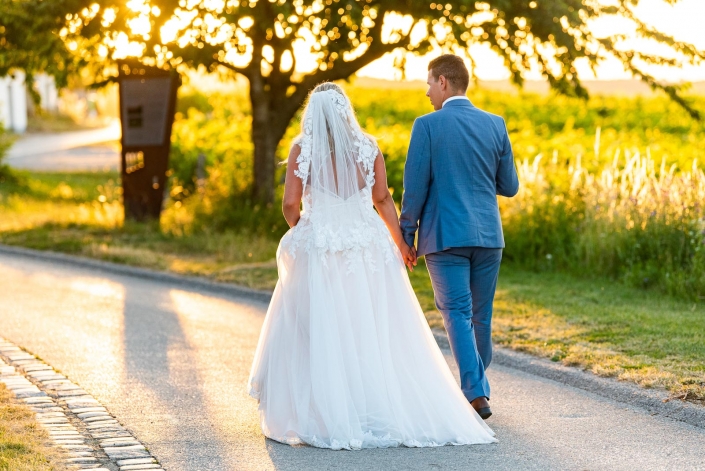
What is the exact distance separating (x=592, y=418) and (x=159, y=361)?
3.43 m

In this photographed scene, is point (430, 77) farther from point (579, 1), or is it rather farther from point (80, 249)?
point (80, 249)

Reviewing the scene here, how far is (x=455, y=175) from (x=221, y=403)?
2.15 metres

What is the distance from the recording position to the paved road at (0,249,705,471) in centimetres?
582

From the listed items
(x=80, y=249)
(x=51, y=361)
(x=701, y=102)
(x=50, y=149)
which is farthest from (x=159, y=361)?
(x=701, y=102)

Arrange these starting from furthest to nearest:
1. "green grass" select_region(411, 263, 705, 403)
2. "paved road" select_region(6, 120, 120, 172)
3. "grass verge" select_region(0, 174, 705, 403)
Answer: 1. "paved road" select_region(6, 120, 120, 172)
2. "grass verge" select_region(0, 174, 705, 403)
3. "green grass" select_region(411, 263, 705, 403)

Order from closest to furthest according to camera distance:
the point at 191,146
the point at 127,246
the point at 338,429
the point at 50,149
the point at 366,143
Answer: the point at 338,429
the point at 366,143
the point at 127,246
the point at 191,146
the point at 50,149

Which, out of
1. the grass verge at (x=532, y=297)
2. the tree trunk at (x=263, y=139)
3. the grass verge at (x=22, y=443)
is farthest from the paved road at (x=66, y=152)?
the grass verge at (x=22, y=443)

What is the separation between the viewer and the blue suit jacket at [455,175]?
252 inches

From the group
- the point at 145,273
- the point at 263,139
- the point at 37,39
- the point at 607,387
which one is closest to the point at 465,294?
the point at 607,387

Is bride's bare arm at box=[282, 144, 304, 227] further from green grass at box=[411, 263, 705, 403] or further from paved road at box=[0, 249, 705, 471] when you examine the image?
green grass at box=[411, 263, 705, 403]

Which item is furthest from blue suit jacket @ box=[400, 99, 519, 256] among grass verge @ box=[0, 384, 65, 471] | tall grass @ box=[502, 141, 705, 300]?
tall grass @ box=[502, 141, 705, 300]

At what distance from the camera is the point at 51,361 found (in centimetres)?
844

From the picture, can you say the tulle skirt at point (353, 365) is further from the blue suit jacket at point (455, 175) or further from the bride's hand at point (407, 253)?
the blue suit jacket at point (455, 175)

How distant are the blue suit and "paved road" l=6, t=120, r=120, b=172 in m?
27.7
